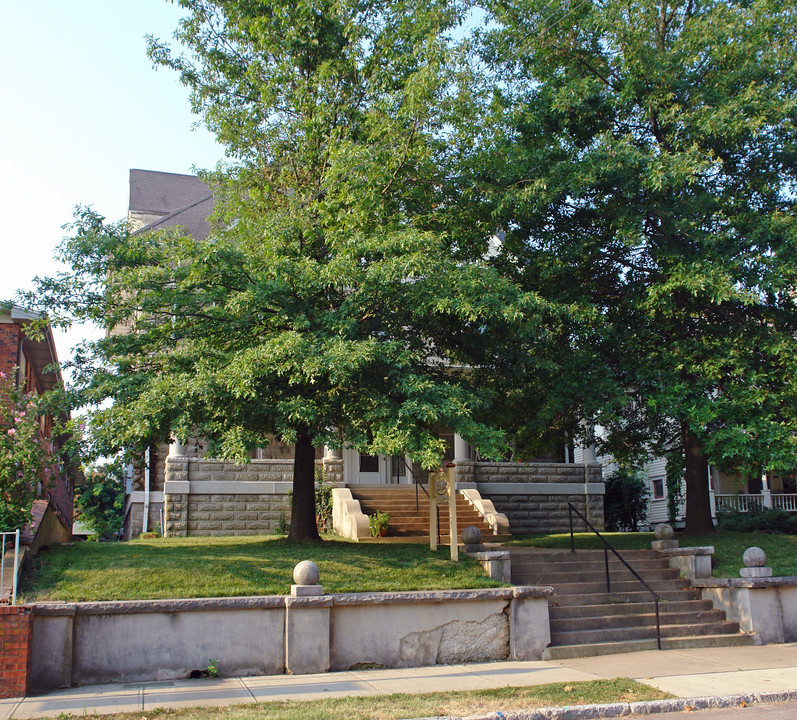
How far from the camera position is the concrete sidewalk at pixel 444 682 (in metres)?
8.31

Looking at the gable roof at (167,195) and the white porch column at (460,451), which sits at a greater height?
the gable roof at (167,195)

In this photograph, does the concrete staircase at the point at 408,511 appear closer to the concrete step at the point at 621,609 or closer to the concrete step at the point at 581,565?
the concrete step at the point at 581,565

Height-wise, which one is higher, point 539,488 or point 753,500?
point 539,488

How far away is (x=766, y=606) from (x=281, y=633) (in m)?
7.89

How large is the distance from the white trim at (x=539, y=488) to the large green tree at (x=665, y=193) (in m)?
6.47

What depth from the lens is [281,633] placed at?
33.3 ft

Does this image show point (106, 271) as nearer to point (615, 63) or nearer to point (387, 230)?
point (387, 230)

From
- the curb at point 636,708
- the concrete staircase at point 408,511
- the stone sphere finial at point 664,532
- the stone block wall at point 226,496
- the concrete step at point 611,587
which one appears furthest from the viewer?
the stone block wall at point 226,496

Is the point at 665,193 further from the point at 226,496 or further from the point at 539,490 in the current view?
the point at 226,496

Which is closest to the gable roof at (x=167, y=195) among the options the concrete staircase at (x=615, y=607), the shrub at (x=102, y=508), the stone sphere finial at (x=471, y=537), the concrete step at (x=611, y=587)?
the shrub at (x=102, y=508)

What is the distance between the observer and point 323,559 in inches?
486

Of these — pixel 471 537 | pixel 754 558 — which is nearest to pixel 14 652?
pixel 471 537

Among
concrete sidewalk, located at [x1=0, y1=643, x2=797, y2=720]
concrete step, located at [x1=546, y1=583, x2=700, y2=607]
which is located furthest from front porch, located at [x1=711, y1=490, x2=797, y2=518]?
concrete sidewalk, located at [x1=0, y1=643, x2=797, y2=720]

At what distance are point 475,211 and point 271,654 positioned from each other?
889 cm
